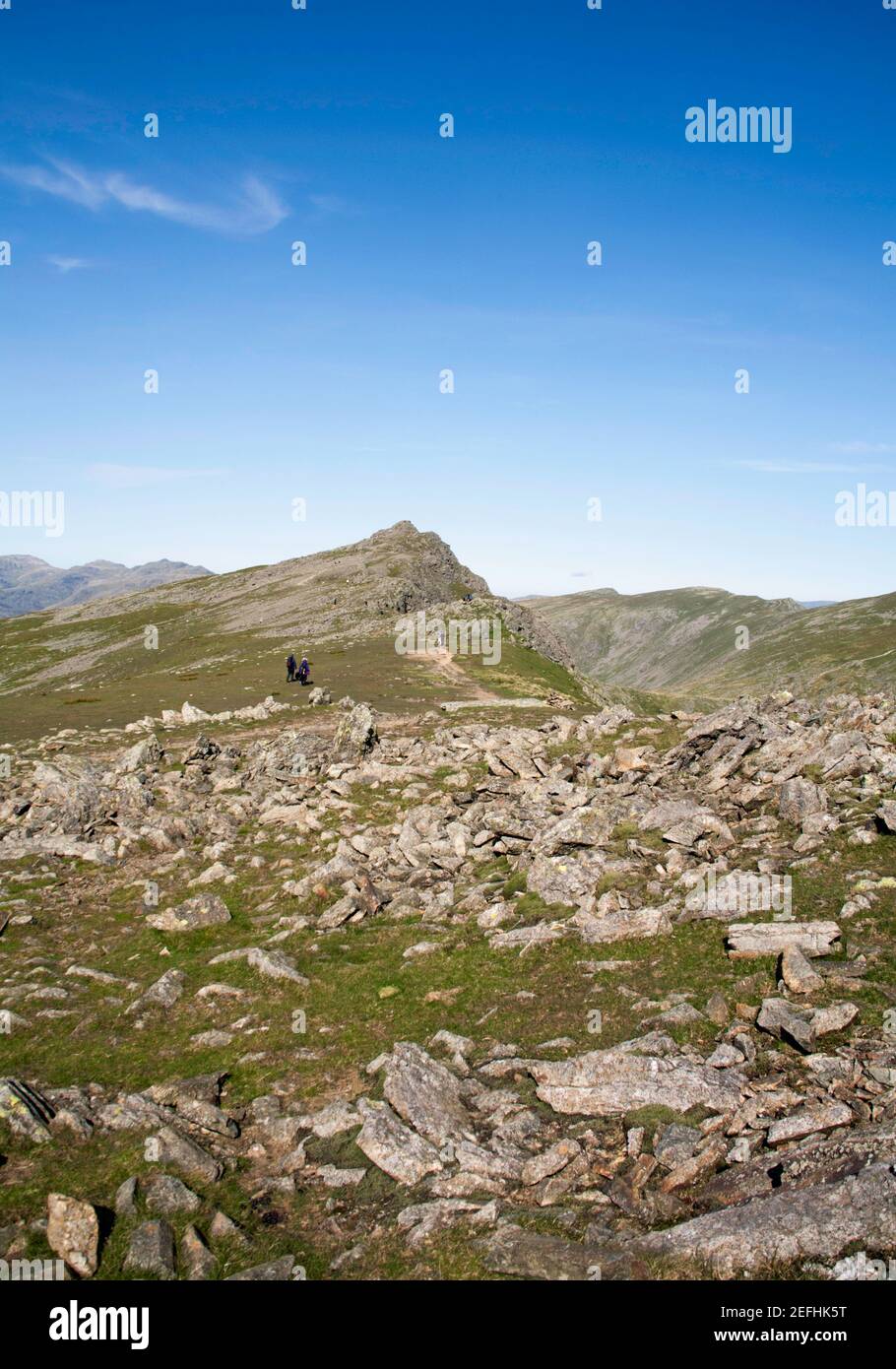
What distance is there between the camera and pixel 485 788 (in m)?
31.8

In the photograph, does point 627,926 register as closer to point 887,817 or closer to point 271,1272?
point 887,817

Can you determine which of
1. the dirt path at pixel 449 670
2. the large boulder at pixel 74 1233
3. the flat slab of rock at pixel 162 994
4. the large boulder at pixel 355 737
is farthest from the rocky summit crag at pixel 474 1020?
the dirt path at pixel 449 670

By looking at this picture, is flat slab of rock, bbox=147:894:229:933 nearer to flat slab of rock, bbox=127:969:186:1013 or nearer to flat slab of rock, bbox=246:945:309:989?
flat slab of rock, bbox=246:945:309:989

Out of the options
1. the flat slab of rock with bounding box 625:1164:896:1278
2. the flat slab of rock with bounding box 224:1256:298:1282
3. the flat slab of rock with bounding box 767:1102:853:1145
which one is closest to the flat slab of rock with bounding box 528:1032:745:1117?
the flat slab of rock with bounding box 767:1102:853:1145

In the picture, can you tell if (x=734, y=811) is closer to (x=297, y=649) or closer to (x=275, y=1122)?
(x=275, y=1122)

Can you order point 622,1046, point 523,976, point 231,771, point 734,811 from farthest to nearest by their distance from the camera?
point 231,771, point 734,811, point 523,976, point 622,1046

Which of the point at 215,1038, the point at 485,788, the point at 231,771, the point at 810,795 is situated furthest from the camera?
the point at 231,771

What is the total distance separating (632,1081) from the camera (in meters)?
13.6

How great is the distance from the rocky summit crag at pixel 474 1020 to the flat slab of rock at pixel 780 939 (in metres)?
0.06

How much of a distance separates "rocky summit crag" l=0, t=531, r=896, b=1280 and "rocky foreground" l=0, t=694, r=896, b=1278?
0.06 meters

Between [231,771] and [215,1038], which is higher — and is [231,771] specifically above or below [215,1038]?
above

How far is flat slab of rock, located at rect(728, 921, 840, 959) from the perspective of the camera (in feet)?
55.1

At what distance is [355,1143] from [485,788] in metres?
19.1
